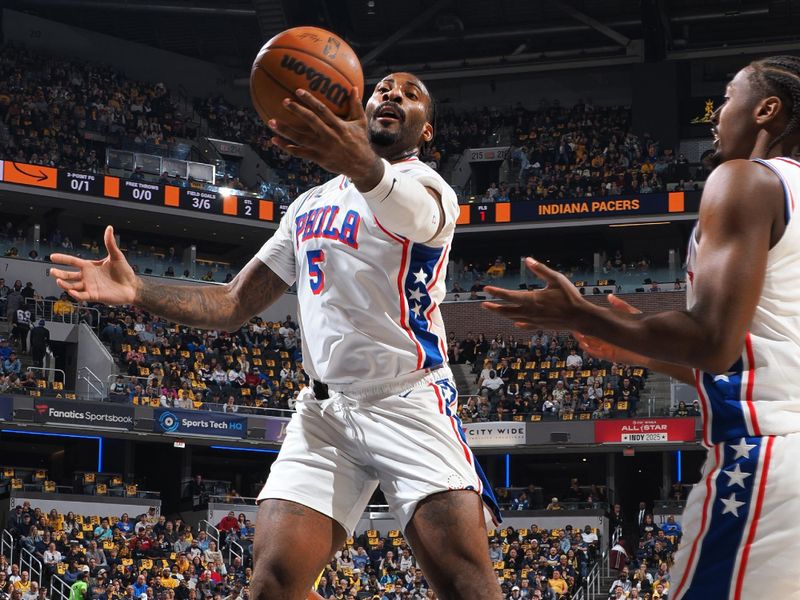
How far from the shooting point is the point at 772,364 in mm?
3340

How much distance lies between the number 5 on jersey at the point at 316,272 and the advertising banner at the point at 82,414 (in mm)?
25203

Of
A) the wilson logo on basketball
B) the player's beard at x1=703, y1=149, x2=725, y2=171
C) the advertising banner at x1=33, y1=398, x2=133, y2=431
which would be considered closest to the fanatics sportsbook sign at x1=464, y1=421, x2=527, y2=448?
the advertising banner at x1=33, y1=398, x2=133, y2=431

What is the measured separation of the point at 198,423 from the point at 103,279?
26.2 m

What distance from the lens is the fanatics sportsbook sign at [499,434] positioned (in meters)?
32.0

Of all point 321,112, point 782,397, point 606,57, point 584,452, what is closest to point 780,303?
point 782,397

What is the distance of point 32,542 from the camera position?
2402 cm

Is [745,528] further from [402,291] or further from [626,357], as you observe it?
[402,291]

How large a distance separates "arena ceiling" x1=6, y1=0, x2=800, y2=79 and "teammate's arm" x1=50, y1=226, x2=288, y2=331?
3777 centimetres

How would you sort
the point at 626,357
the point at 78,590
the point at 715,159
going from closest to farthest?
the point at 715,159 → the point at 626,357 → the point at 78,590

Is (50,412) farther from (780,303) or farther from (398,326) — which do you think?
(780,303)

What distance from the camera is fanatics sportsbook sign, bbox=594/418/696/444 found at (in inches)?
1217

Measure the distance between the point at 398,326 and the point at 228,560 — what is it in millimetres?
23256

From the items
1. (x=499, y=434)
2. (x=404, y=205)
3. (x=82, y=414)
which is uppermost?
(x=404, y=205)

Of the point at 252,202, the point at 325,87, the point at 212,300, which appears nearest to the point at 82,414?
the point at 252,202
